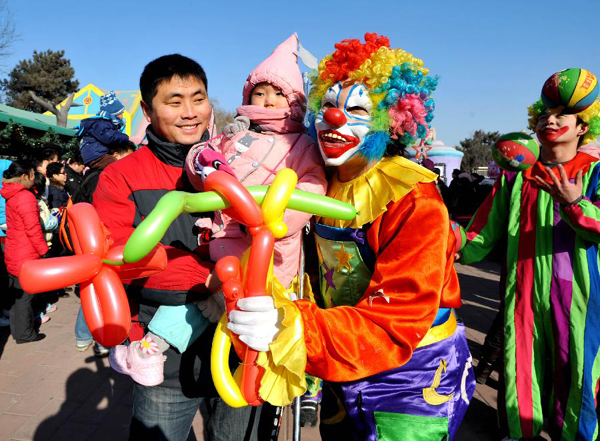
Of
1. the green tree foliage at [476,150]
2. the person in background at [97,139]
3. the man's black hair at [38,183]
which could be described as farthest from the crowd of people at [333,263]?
the green tree foliage at [476,150]

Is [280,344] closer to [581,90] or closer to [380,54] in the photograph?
[380,54]

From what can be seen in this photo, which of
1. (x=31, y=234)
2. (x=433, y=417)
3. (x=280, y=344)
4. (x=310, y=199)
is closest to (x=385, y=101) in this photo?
(x=310, y=199)

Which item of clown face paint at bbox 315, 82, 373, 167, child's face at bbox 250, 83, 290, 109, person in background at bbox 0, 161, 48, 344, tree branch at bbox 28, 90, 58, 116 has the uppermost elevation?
tree branch at bbox 28, 90, 58, 116

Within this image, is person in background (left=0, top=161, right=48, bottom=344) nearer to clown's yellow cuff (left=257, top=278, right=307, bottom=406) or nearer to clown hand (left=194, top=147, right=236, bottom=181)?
clown hand (left=194, top=147, right=236, bottom=181)

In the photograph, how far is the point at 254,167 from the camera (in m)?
1.76

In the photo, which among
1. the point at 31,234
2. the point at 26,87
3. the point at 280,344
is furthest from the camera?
the point at 26,87

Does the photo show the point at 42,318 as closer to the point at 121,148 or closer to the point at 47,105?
the point at 121,148

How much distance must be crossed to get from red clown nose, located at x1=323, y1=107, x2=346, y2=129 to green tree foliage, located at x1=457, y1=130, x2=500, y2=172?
36086 millimetres

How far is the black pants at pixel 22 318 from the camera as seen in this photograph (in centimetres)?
405

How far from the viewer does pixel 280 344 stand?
106cm

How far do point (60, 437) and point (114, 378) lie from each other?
2.58 feet

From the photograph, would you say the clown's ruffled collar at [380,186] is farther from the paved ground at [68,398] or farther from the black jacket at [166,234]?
the paved ground at [68,398]

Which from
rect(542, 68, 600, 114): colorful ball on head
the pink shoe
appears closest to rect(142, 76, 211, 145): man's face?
the pink shoe

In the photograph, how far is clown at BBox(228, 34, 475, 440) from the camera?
1.23 m
